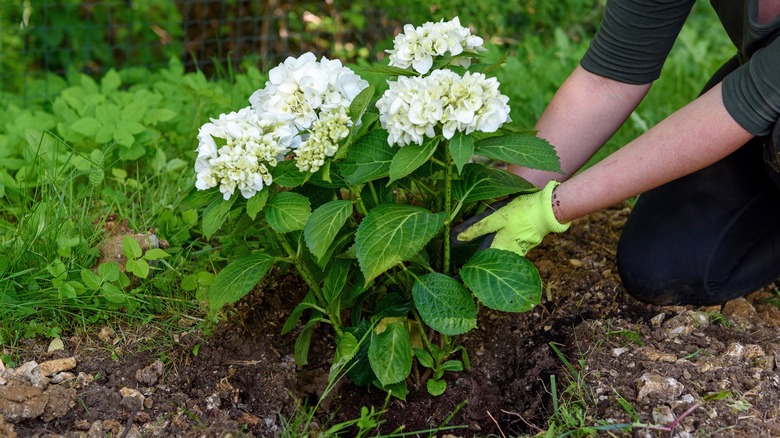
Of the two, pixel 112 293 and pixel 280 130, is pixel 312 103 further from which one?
pixel 112 293

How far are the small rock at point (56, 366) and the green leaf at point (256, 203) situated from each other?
61 cm

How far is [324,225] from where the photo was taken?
1.75 meters

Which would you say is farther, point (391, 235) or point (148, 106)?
point (148, 106)

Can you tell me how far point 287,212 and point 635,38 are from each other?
1039 millimetres

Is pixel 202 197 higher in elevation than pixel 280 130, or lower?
lower

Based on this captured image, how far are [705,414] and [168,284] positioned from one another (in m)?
1.35

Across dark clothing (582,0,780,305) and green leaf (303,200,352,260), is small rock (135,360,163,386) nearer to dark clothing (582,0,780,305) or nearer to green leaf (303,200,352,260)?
green leaf (303,200,352,260)

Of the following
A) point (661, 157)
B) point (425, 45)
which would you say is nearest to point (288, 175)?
point (425, 45)

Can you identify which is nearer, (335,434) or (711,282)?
(335,434)

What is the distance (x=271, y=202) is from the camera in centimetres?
183

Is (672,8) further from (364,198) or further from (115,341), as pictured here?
(115,341)

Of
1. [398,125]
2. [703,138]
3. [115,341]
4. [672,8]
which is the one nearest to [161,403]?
[115,341]

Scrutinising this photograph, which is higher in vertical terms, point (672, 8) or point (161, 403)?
point (672, 8)

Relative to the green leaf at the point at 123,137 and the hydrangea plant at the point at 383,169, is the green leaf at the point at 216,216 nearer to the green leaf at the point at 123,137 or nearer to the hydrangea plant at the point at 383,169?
the hydrangea plant at the point at 383,169
